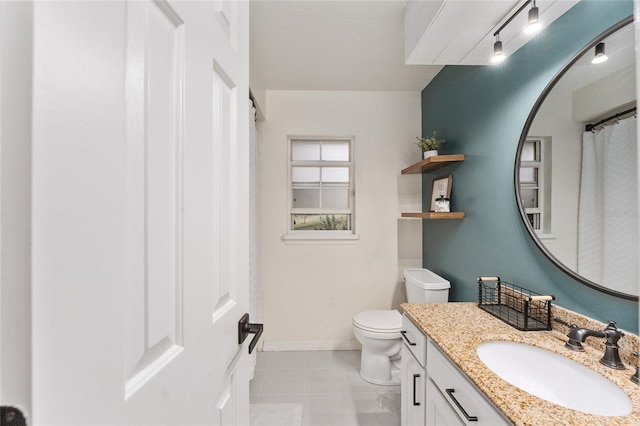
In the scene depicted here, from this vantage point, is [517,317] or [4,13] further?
[517,317]

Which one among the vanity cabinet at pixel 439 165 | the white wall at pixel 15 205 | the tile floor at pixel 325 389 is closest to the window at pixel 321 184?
the vanity cabinet at pixel 439 165

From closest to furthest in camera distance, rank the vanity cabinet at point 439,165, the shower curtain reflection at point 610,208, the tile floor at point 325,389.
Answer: the shower curtain reflection at point 610,208, the tile floor at point 325,389, the vanity cabinet at point 439,165

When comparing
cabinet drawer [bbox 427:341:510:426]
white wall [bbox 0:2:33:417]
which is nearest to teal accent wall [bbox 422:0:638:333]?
cabinet drawer [bbox 427:341:510:426]

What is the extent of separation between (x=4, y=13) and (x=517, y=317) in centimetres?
172

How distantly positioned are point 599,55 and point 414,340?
140cm

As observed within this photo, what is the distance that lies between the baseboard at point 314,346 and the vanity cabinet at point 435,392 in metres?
1.20

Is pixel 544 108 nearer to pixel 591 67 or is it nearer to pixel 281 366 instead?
pixel 591 67

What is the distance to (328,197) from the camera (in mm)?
2736

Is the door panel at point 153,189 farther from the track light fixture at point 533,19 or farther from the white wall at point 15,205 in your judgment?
the track light fixture at point 533,19

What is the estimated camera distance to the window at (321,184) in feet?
8.86

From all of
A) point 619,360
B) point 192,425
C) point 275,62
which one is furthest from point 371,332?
point 275,62

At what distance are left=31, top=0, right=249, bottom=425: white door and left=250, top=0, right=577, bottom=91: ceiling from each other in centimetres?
109

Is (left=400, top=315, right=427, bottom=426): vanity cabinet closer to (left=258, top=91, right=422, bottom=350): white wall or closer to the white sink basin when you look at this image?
the white sink basin

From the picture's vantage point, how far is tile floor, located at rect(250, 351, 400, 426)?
1726mm
